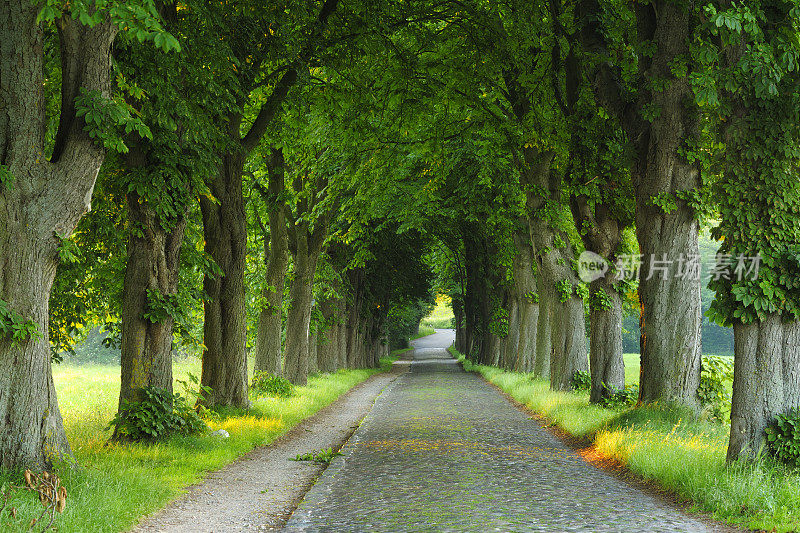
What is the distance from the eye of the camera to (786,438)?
7.53m

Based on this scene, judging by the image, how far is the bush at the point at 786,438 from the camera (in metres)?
7.41

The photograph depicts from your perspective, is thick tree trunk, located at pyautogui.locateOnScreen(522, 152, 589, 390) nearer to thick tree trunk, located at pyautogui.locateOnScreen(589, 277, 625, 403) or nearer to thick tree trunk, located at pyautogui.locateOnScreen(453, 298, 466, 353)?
thick tree trunk, located at pyautogui.locateOnScreen(589, 277, 625, 403)

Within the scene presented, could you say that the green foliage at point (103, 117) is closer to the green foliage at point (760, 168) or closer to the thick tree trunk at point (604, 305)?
the green foliage at point (760, 168)

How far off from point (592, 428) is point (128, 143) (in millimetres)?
8960

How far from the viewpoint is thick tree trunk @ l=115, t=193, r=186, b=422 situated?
1030 centimetres

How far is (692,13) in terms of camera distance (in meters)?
10.6

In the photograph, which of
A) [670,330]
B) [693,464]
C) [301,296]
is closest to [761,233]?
[693,464]

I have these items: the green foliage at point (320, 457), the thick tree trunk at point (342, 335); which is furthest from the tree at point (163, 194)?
the thick tree trunk at point (342, 335)

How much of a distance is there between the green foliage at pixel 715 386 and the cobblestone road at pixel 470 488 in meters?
2.60

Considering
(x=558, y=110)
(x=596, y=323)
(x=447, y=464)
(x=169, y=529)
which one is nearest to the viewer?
(x=169, y=529)

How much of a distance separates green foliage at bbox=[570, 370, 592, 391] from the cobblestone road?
3.76m

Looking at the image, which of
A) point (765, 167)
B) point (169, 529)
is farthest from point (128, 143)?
point (765, 167)

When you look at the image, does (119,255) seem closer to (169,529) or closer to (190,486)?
(190,486)

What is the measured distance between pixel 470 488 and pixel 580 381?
32.8 feet
